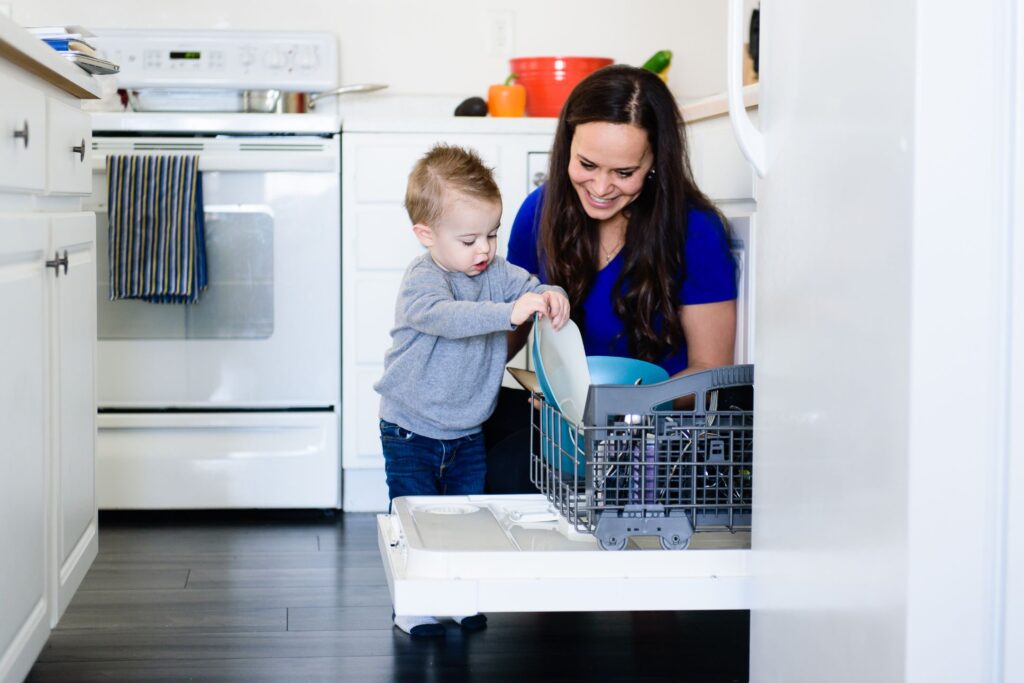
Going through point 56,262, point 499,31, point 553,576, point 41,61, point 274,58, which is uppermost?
point 499,31

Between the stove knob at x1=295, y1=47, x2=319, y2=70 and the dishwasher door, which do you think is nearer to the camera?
the dishwasher door

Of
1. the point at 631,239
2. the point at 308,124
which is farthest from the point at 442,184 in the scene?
the point at 308,124

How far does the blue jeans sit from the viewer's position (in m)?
2.01

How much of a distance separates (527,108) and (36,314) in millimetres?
1911

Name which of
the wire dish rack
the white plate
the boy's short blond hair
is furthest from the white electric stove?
the wire dish rack

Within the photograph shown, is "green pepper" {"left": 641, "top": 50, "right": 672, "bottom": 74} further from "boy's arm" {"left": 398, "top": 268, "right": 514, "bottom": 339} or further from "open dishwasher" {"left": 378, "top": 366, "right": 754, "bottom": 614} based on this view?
"open dishwasher" {"left": 378, "top": 366, "right": 754, "bottom": 614}

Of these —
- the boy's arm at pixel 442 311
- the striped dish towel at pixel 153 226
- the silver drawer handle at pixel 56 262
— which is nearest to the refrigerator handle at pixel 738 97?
the boy's arm at pixel 442 311

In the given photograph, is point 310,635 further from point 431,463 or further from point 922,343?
point 922,343

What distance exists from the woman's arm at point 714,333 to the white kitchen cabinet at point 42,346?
908 mm

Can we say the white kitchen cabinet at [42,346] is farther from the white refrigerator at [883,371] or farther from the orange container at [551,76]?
the orange container at [551,76]

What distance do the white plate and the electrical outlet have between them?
184 cm

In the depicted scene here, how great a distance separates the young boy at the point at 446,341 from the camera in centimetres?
186

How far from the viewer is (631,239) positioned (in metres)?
1.96

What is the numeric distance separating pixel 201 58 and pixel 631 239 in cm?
155
